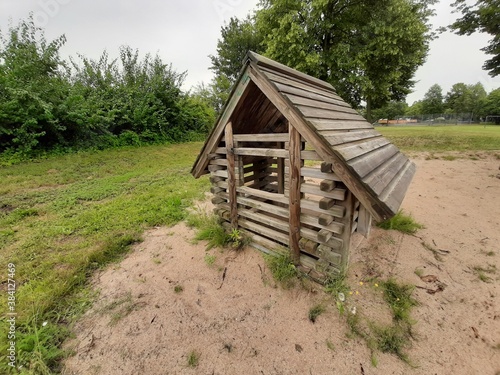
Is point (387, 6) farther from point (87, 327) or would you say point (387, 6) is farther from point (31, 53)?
point (31, 53)

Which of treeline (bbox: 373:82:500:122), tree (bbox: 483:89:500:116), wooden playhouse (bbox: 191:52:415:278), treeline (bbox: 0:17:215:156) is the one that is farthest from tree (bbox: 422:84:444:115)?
wooden playhouse (bbox: 191:52:415:278)

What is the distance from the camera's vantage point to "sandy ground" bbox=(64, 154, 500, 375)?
2.18m

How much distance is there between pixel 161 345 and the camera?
2.37 m

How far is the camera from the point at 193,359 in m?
2.21

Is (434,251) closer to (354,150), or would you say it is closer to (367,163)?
(367,163)

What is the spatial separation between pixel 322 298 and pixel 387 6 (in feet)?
47.4

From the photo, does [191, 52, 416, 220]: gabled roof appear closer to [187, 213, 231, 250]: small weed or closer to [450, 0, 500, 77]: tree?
[187, 213, 231, 250]: small weed

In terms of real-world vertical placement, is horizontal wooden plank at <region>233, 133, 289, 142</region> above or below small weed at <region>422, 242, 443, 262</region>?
above

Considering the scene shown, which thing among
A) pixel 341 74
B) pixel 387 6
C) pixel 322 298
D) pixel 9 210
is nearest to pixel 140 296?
pixel 322 298

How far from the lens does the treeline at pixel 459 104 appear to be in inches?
1795

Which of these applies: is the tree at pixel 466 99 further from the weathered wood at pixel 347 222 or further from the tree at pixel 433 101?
the weathered wood at pixel 347 222

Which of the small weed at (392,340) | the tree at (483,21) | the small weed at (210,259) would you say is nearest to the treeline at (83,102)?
the small weed at (210,259)

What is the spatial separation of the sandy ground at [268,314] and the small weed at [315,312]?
52 millimetres

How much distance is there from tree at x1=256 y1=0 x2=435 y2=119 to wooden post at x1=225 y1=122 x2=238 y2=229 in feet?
32.4
